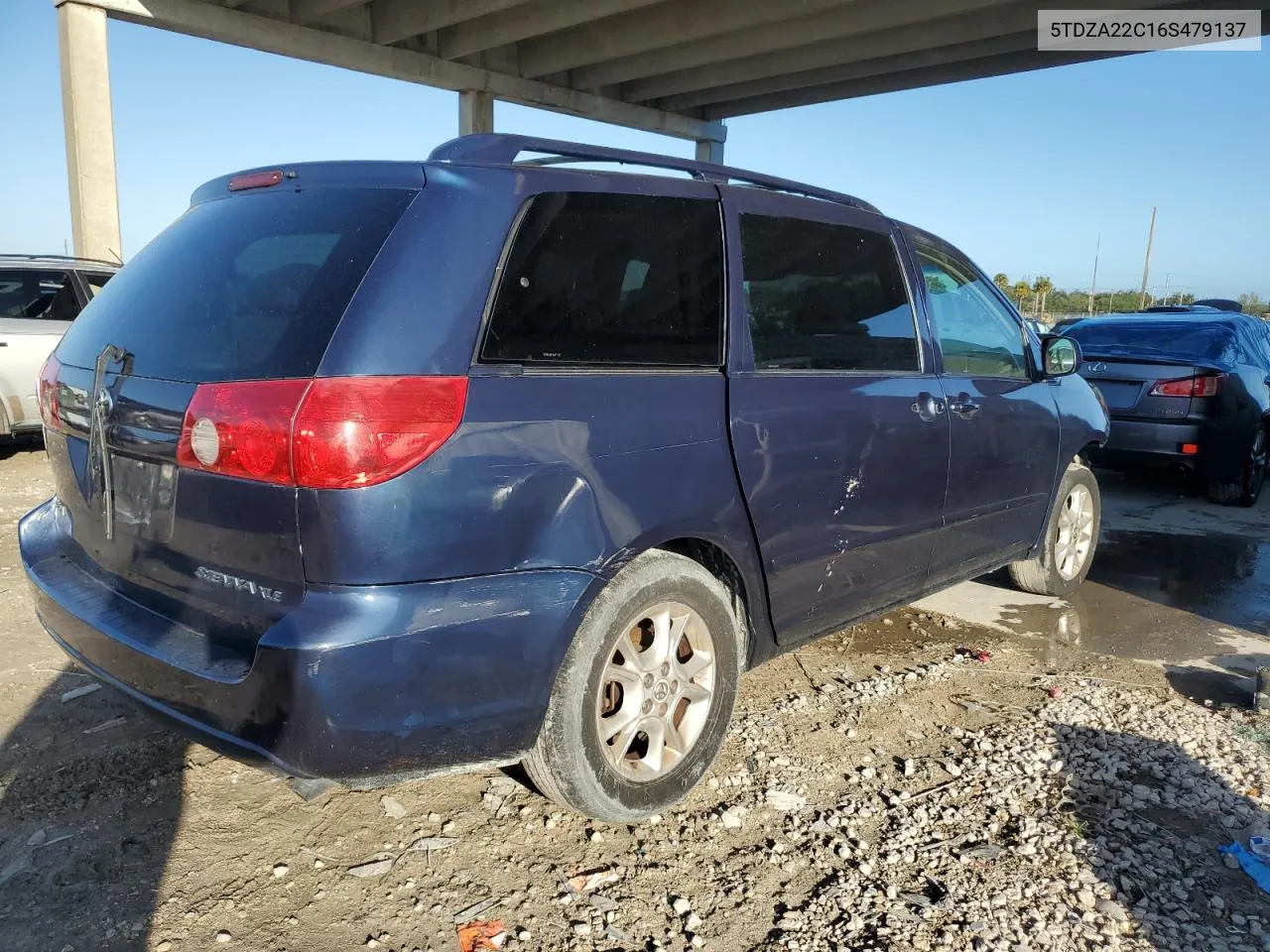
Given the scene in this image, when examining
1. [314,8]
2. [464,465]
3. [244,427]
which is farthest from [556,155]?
[314,8]

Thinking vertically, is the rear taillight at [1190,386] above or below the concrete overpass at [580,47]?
below

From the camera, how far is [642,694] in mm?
2666

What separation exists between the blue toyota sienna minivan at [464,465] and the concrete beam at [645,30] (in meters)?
13.6

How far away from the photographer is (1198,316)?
8.15m

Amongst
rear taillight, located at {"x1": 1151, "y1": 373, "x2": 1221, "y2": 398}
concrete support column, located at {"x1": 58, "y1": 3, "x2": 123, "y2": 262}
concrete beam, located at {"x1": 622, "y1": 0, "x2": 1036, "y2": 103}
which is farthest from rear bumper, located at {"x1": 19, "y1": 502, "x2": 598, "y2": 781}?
concrete beam, located at {"x1": 622, "y1": 0, "x2": 1036, "y2": 103}

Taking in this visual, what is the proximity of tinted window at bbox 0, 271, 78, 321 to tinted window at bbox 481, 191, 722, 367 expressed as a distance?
23.1 feet

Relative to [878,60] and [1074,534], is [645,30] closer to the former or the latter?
[878,60]

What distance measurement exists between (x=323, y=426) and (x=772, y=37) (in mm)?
16868

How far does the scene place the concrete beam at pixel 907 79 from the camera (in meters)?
16.4

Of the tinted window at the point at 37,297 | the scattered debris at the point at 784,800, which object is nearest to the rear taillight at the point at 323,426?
the scattered debris at the point at 784,800

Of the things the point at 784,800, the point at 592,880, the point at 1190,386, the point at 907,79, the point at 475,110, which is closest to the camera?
the point at 592,880

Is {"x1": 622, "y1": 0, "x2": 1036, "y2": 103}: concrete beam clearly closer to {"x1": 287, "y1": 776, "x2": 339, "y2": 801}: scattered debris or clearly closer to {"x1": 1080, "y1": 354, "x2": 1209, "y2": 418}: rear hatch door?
{"x1": 1080, "y1": 354, "x2": 1209, "y2": 418}: rear hatch door

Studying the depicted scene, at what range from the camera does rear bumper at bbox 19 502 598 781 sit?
202 centimetres

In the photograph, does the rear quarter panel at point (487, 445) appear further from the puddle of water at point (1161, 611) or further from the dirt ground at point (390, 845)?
the puddle of water at point (1161, 611)
